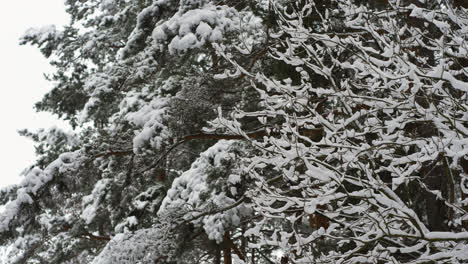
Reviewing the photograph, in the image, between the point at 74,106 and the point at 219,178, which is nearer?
the point at 219,178

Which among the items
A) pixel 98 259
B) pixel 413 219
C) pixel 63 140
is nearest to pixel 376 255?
pixel 413 219

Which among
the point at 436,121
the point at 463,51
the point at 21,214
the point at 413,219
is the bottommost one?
the point at 21,214

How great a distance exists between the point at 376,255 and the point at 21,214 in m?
5.09

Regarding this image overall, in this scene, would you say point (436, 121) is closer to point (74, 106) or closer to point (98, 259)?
point (98, 259)

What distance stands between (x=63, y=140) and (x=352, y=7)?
9546 millimetres

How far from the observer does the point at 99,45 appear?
884 centimetres

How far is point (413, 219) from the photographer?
2951mm

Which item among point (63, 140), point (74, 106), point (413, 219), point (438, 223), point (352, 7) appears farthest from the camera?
point (63, 140)

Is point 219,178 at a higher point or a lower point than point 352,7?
lower

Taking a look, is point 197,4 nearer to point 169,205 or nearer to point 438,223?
point 169,205

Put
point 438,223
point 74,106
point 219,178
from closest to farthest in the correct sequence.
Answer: point 438,223
point 219,178
point 74,106

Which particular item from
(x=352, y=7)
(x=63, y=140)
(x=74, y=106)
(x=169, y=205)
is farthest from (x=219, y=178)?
(x=63, y=140)

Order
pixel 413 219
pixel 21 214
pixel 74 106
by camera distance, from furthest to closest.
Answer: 1. pixel 74 106
2. pixel 21 214
3. pixel 413 219

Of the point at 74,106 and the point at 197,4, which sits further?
the point at 74,106
